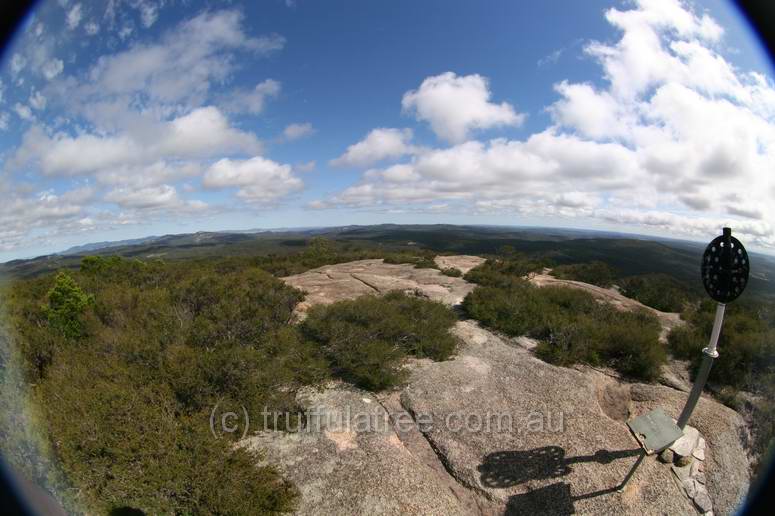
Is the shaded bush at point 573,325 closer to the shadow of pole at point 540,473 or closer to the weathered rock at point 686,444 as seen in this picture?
the weathered rock at point 686,444

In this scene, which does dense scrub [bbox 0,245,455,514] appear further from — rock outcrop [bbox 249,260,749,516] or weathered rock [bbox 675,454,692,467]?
weathered rock [bbox 675,454,692,467]

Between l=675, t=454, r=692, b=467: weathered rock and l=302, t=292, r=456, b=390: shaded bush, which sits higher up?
l=302, t=292, r=456, b=390: shaded bush

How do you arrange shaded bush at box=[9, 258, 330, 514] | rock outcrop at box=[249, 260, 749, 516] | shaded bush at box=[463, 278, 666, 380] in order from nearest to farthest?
shaded bush at box=[9, 258, 330, 514] < rock outcrop at box=[249, 260, 749, 516] < shaded bush at box=[463, 278, 666, 380]

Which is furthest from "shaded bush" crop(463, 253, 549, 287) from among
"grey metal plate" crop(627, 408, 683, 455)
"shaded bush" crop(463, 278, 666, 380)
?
"grey metal plate" crop(627, 408, 683, 455)

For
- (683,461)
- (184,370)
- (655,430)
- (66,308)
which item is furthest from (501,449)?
(66,308)

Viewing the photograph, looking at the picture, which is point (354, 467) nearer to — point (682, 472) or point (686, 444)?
point (682, 472)

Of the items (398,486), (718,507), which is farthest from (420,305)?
(718,507)

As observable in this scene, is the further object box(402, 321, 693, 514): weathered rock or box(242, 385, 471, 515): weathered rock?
box(402, 321, 693, 514): weathered rock
